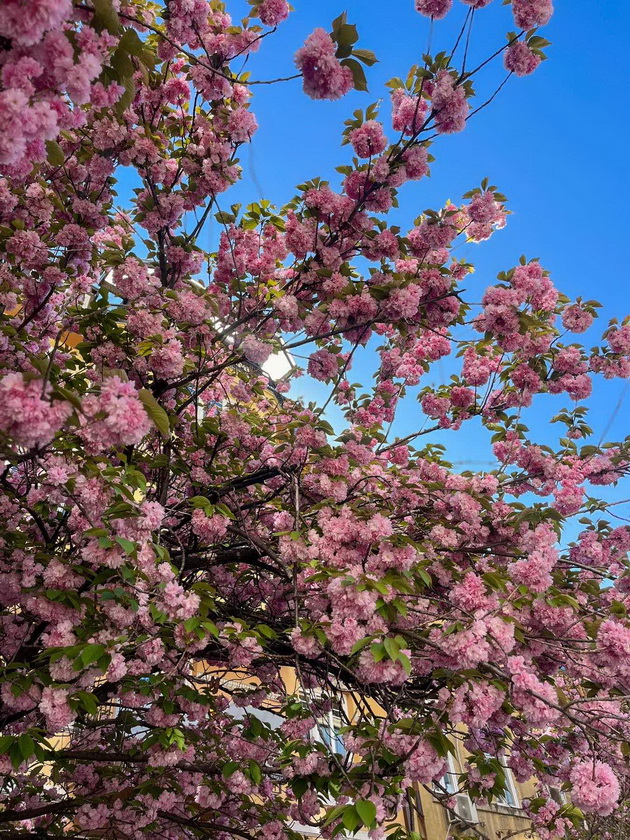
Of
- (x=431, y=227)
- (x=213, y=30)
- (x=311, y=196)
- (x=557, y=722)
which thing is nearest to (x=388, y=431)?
(x=431, y=227)

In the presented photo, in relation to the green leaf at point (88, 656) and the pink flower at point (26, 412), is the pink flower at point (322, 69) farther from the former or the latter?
the green leaf at point (88, 656)

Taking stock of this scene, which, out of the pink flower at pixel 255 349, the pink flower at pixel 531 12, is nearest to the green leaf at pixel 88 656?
the pink flower at pixel 255 349

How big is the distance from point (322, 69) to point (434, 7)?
1340 millimetres

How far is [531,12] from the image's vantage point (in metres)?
3.47

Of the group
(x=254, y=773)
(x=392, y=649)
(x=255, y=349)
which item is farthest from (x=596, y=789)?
(x=255, y=349)

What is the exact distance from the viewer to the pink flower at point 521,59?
3.62m

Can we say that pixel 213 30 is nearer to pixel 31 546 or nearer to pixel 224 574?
pixel 31 546

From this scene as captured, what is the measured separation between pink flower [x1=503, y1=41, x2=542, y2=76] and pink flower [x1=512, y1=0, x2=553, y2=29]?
12 cm

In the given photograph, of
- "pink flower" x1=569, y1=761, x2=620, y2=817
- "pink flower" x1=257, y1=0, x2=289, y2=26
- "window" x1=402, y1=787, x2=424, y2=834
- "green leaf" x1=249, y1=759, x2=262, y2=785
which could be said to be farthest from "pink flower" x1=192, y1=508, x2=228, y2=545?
"pink flower" x1=257, y1=0, x2=289, y2=26

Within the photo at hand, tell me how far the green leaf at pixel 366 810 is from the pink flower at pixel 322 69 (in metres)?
3.50

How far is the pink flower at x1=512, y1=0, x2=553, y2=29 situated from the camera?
3.42 m

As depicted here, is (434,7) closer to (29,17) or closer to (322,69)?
(322,69)

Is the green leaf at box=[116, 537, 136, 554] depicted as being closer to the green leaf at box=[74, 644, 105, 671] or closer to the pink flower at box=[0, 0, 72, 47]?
the green leaf at box=[74, 644, 105, 671]

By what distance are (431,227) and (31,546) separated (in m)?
3.94
